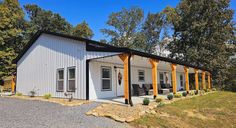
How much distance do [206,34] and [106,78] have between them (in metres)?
23.3

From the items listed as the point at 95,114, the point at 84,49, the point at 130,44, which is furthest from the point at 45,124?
the point at 130,44

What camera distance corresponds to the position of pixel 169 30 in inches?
1499

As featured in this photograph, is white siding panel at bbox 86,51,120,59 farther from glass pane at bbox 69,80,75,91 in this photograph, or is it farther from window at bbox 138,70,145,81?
window at bbox 138,70,145,81

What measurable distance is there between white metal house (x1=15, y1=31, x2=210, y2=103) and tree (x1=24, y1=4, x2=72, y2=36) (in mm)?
19996

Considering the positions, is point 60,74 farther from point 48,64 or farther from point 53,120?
point 53,120

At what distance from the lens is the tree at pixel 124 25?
3891 cm

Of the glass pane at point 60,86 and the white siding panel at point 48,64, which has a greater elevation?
the white siding panel at point 48,64

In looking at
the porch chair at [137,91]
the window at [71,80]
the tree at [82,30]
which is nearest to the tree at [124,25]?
the tree at [82,30]

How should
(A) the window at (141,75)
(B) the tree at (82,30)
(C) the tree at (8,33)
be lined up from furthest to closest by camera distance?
1. (B) the tree at (82,30)
2. (C) the tree at (8,33)
3. (A) the window at (141,75)

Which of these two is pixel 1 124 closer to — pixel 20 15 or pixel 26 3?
pixel 20 15

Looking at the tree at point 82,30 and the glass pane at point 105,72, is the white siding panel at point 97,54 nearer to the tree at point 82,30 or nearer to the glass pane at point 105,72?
the glass pane at point 105,72

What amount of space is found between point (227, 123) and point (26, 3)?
37605 millimetres

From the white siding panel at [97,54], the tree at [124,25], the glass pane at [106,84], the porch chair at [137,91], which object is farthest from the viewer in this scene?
the tree at [124,25]

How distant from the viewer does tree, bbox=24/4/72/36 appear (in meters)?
35.7
